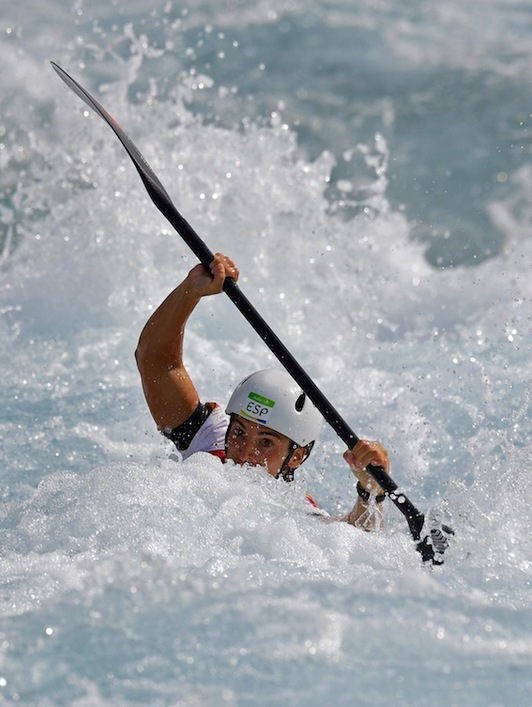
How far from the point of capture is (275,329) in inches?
316

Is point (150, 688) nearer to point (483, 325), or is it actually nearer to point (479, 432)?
point (479, 432)

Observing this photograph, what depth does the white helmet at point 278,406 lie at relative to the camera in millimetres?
4781

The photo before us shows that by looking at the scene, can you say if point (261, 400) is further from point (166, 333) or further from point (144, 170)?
point (144, 170)

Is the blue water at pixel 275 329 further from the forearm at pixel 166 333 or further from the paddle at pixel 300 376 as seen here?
the forearm at pixel 166 333

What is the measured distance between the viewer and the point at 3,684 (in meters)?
2.96

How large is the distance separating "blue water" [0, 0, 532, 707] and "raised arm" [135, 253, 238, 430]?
0.38 m

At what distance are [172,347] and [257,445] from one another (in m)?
0.57

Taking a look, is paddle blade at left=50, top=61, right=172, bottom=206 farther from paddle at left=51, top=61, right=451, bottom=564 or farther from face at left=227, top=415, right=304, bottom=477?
face at left=227, top=415, right=304, bottom=477

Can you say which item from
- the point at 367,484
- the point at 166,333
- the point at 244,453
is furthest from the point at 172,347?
the point at 367,484

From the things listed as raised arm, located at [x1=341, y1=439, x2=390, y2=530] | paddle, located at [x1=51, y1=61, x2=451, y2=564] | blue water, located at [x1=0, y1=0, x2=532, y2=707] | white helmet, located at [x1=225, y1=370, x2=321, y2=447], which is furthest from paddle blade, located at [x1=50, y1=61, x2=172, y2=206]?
raised arm, located at [x1=341, y1=439, x2=390, y2=530]

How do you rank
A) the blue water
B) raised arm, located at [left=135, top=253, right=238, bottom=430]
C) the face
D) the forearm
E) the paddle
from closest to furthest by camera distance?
1. the blue water
2. the paddle
3. raised arm, located at [left=135, top=253, right=238, bottom=430]
4. the forearm
5. the face

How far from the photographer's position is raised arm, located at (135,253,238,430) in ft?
14.8

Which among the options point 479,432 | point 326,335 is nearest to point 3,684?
point 479,432

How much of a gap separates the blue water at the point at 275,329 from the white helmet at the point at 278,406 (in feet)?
1.14
